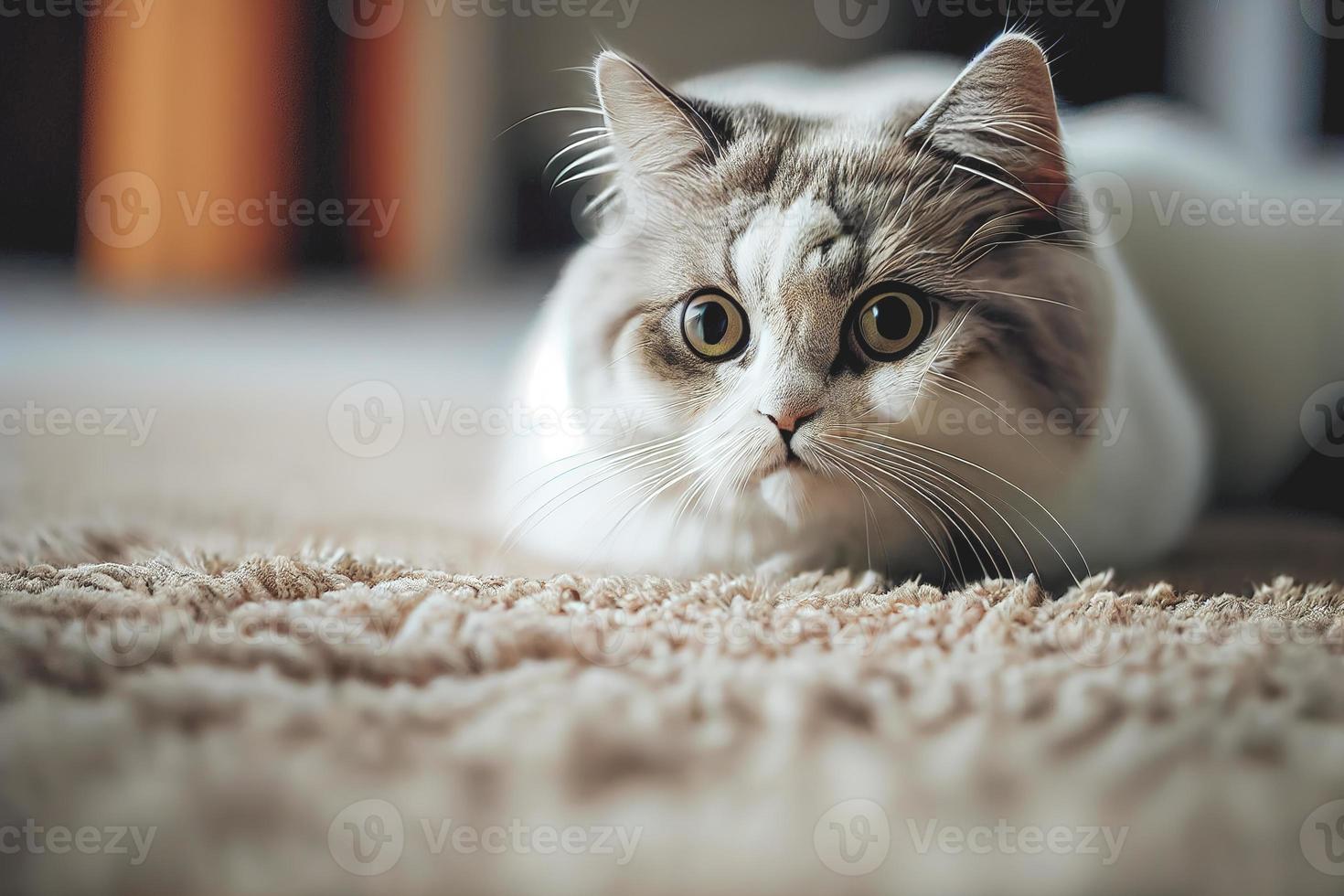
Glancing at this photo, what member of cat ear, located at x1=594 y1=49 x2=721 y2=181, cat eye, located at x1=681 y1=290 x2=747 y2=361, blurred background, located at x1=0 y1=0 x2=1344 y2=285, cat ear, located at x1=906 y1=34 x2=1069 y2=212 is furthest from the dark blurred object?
cat ear, located at x1=906 y1=34 x2=1069 y2=212

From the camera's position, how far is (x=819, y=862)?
42cm

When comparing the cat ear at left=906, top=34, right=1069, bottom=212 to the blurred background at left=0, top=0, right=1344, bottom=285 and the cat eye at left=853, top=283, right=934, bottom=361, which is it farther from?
the blurred background at left=0, top=0, right=1344, bottom=285

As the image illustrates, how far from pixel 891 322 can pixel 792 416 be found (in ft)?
0.44

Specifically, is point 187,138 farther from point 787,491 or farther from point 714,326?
point 787,491

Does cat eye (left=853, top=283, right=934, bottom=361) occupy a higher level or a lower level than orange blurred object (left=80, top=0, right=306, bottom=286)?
lower

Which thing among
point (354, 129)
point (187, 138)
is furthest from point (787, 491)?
point (354, 129)

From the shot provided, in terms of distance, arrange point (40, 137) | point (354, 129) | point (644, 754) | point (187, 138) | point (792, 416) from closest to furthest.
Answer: point (644, 754) → point (792, 416) → point (40, 137) → point (187, 138) → point (354, 129)

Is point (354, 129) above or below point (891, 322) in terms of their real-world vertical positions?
above

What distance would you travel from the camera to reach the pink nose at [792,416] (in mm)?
719

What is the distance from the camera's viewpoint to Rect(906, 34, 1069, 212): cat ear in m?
0.76

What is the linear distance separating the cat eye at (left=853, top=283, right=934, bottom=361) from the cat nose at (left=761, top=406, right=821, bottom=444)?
0.09 meters

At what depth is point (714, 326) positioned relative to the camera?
2.71 feet

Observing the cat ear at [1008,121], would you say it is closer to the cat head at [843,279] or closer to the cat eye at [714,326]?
the cat head at [843,279]

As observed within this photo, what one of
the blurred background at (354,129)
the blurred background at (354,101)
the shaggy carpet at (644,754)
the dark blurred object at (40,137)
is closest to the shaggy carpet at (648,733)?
the shaggy carpet at (644,754)
